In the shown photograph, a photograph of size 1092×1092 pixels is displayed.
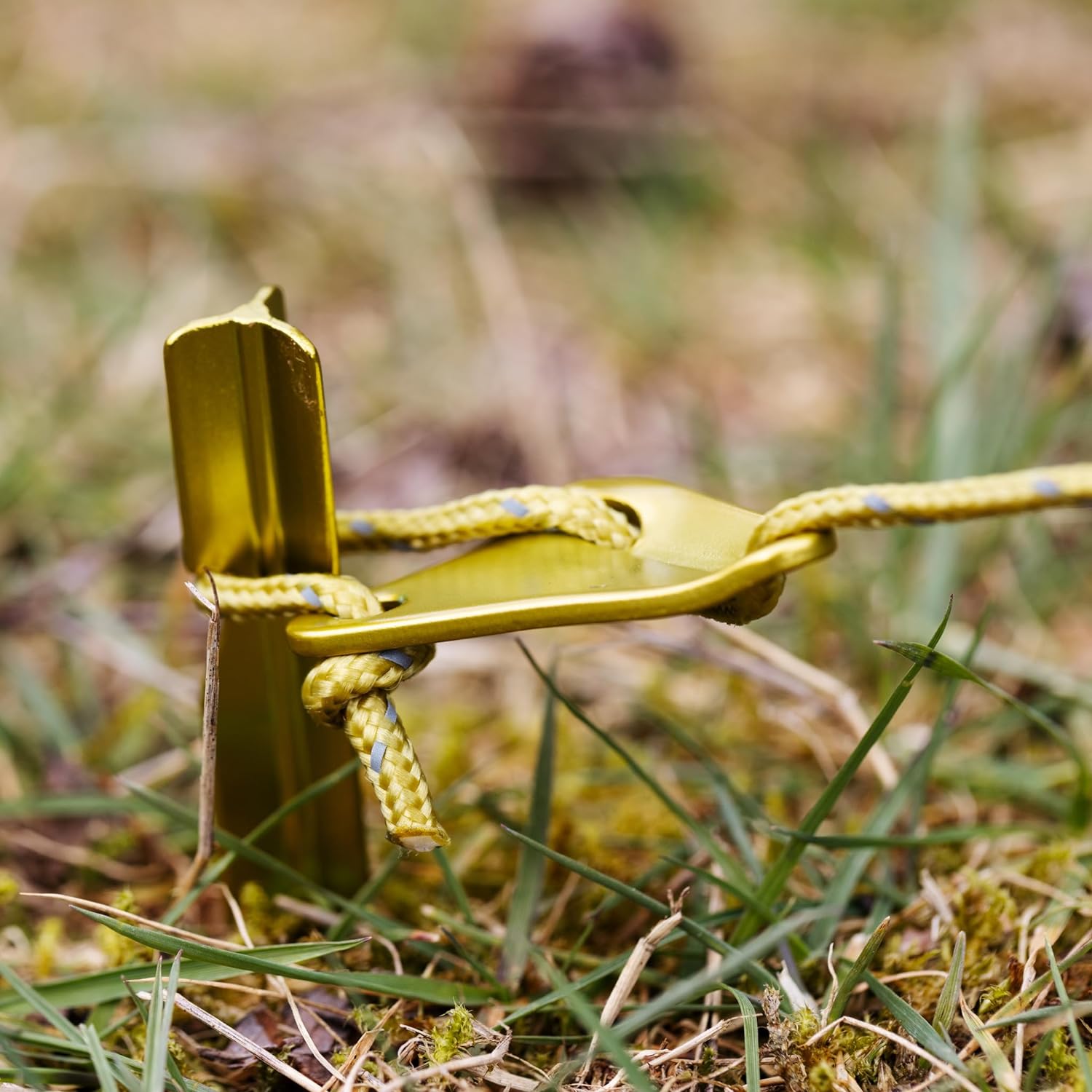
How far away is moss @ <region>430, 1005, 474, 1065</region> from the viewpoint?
2.41ft

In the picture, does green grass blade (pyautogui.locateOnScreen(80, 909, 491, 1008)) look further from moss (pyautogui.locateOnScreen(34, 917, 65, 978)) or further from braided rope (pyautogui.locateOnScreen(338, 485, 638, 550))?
braided rope (pyautogui.locateOnScreen(338, 485, 638, 550))

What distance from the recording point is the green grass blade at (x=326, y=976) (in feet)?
2.44

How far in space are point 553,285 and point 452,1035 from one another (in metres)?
1.92

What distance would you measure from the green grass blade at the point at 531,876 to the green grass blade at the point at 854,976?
233mm

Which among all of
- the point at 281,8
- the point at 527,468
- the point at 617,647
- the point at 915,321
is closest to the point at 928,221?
the point at 915,321

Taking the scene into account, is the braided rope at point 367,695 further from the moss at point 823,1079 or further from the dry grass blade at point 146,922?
the moss at point 823,1079

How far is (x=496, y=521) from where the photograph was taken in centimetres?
82

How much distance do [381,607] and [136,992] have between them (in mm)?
322

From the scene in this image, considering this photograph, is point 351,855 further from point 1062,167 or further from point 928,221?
point 1062,167

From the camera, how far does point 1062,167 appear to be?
2646 millimetres

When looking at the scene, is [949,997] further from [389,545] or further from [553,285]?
[553,285]

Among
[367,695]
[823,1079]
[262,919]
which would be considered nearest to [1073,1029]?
[823,1079]

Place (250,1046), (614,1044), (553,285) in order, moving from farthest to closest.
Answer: (553,285) < (250,1046) < (614,1044)

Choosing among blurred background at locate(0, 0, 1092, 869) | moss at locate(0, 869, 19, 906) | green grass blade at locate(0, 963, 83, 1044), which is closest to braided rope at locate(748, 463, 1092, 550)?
blurred background at locate(0, 0, 1092, 869)
